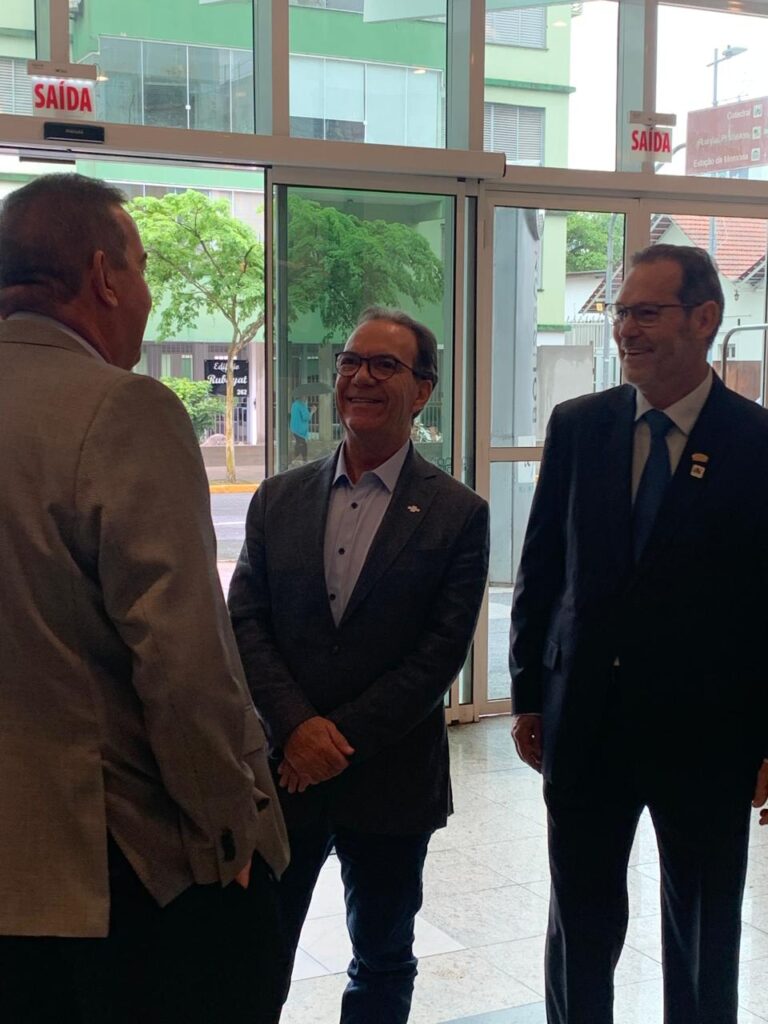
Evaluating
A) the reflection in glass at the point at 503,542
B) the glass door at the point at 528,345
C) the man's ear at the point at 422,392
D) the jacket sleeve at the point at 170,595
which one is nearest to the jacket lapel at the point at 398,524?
the man's ear at the point at 422,392

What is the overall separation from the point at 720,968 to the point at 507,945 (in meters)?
1.28

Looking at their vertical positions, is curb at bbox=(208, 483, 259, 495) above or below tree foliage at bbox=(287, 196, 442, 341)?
below

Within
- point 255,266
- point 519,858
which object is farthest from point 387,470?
point 255,266

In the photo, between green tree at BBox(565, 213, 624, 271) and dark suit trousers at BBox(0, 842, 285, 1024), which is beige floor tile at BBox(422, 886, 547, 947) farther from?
green tree at BBox(565, 213, 624, 271)

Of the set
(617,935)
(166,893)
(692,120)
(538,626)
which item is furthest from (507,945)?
(692,120)

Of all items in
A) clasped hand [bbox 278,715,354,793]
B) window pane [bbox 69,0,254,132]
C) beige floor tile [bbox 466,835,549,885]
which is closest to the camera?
clasped hand [bbox 278,715,354,793]

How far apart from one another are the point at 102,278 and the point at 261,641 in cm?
96

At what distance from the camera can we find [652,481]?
2.34 metres

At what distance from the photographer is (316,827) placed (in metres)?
2.29

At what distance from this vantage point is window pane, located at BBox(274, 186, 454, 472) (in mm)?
5473

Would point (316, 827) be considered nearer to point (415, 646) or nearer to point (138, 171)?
point (415, 646)

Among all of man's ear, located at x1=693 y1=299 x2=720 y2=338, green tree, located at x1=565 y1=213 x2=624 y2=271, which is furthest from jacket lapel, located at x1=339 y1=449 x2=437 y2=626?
green tree, located at x1=565 y1=213 x2=624 y2=271

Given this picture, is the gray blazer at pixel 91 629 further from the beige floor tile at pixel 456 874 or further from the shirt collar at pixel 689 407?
the beige floor tile at pixel 456 874

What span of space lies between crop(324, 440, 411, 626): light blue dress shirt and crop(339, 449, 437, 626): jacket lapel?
2 cm
